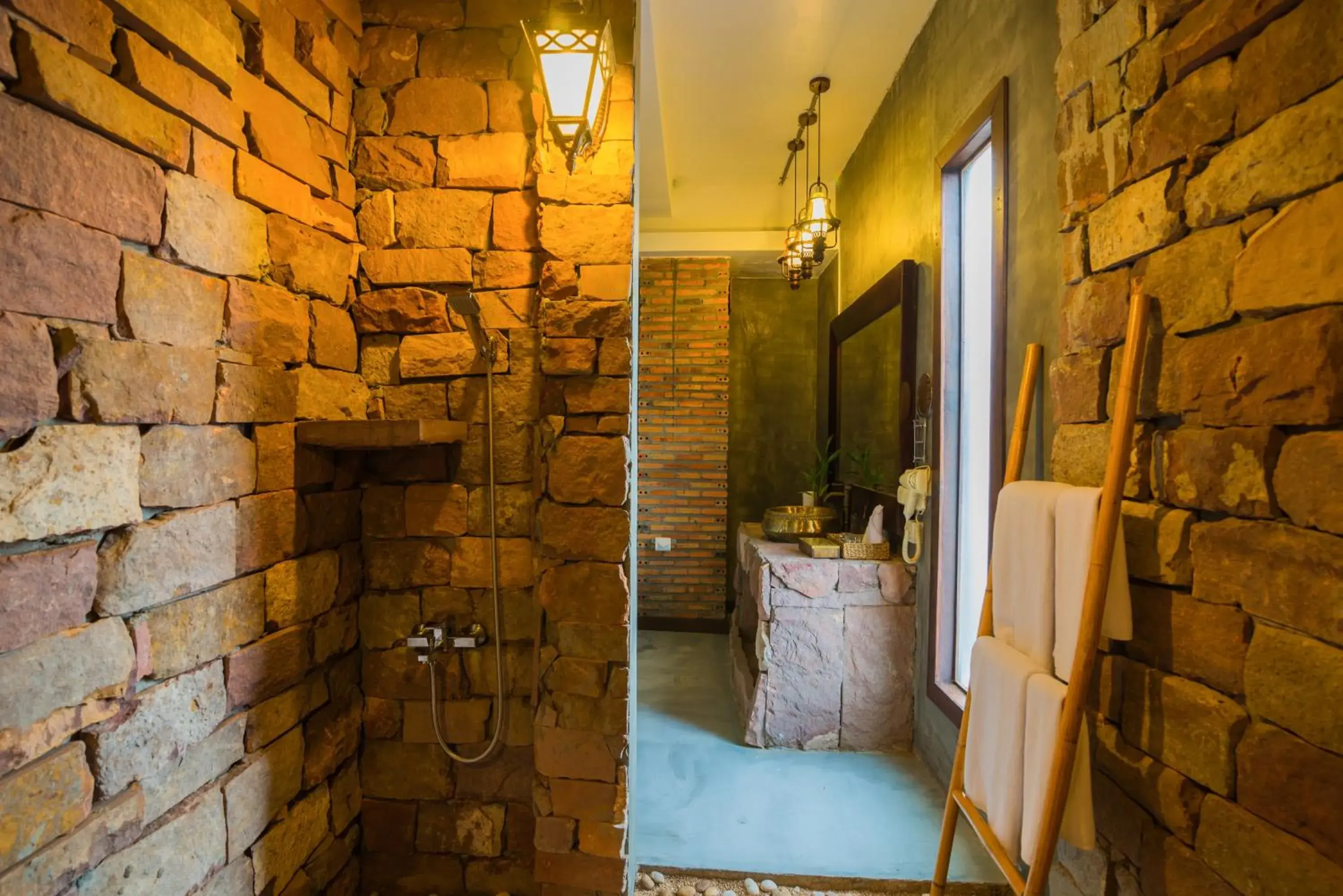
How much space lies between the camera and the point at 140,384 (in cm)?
122

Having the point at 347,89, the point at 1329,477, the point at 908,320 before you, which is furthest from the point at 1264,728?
the point at 347,89

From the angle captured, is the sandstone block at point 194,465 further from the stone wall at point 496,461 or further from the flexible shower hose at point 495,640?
the flexible shower hose at point 495,640

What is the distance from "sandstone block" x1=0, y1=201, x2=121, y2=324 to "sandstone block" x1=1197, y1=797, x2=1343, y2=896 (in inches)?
88.9

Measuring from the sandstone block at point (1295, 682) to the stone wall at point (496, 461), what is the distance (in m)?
1.36

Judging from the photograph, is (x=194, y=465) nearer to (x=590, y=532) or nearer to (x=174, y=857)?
(x=174, y=857)

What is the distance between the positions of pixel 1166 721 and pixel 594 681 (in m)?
1.35

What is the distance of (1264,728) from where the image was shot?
98 cm

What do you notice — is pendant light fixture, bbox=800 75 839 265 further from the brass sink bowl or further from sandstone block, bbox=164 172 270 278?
sandstone block, bbox=164 172 270 278

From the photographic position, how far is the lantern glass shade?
60.1 inches

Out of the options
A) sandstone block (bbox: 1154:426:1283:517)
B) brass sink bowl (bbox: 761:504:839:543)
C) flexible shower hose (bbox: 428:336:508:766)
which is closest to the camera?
sandstone block (bbox: 1154:426:1283:517)

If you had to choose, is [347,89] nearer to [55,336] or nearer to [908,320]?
[55,336]

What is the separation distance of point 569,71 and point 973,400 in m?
1.96

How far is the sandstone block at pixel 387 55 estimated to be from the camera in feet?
6.19

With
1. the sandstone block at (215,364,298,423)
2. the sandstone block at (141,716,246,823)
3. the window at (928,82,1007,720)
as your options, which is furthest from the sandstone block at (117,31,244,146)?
the window at (928,82,1007,720)
